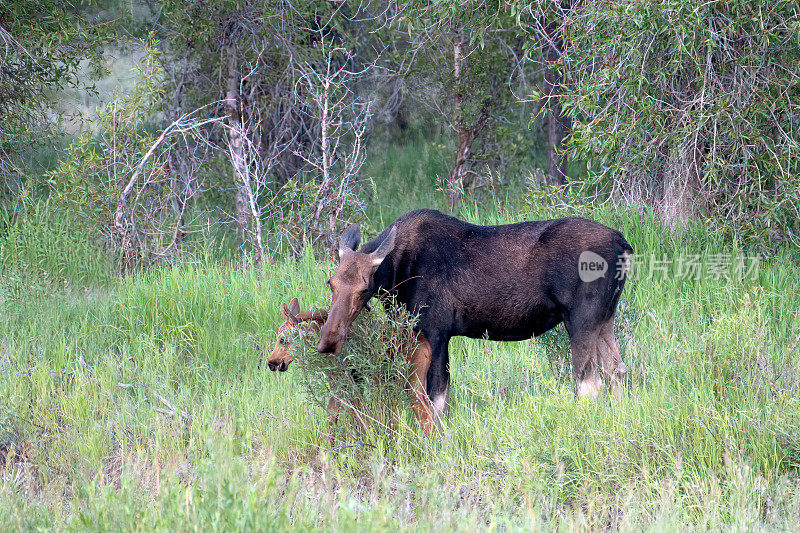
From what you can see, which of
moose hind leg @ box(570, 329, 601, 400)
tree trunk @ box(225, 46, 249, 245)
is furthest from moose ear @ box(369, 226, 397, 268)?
tree trunk @ box(225, 46, 249, 245)

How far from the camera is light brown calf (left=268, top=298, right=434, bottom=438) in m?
5.57

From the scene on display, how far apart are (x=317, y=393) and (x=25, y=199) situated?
6.86 m

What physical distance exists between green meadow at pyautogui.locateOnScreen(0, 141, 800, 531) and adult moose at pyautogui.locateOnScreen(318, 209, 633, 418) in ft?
1.20

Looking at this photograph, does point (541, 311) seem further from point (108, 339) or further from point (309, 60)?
point (309, 60)

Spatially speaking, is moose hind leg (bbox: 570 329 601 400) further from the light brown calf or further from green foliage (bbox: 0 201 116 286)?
green foliage (bbox: 0 201 116 286)

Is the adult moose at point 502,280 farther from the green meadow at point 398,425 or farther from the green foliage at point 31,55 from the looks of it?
the green foliage at point 31,55

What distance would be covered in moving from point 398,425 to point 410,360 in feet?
1.47

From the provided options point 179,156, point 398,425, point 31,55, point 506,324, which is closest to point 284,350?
point 398,425

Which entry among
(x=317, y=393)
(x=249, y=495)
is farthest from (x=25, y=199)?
(x=249, y=495)

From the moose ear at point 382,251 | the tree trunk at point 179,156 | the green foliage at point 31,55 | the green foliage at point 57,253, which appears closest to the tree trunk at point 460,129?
the tree trunk at point 179,156

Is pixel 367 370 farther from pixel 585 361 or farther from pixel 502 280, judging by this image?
pixel 585 361

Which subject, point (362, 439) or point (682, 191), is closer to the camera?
point (362, 439)

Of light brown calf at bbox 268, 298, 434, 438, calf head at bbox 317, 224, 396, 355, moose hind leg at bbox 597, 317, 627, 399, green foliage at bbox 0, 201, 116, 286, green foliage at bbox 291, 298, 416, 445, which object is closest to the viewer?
calf head at bbox 317, 224, 396, 355

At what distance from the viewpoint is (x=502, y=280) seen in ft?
18.9
